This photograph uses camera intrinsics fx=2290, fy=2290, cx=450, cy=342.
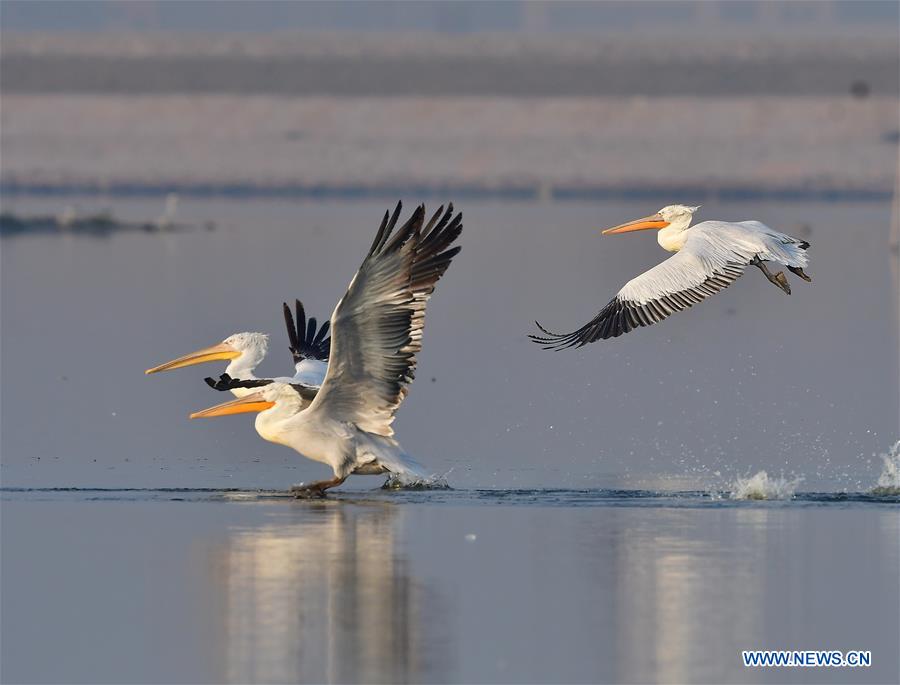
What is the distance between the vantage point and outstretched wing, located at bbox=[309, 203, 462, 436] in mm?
10977

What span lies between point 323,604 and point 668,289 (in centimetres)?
406

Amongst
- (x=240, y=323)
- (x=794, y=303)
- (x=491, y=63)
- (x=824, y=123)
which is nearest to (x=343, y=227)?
(x=794, y=303)

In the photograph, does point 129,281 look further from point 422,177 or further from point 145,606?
point 422,177

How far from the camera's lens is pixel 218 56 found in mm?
64875

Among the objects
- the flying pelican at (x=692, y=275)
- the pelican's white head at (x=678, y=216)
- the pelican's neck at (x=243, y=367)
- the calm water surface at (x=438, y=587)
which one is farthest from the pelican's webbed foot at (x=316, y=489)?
the pelican's white head at (x=678, y=216)

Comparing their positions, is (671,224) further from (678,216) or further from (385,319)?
(385,319)

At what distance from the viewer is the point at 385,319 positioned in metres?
11.1

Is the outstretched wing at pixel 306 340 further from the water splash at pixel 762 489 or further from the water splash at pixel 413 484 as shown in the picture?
the water splash at pixel 762 489

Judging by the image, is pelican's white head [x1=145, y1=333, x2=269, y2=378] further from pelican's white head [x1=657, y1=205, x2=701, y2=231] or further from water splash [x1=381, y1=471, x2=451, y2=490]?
pelican's white head [x1=657, y1=205, x2=701, y2=231]

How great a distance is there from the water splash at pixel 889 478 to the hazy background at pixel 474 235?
0.56ft

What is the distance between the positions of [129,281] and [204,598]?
572 inches

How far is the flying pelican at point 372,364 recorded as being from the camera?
1101 centimetres

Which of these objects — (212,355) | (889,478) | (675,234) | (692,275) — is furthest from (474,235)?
(889,478)

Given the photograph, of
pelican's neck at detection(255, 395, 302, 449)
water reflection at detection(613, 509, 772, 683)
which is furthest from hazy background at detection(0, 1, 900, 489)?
water reflection at detection(613, 509, 772, 683)
